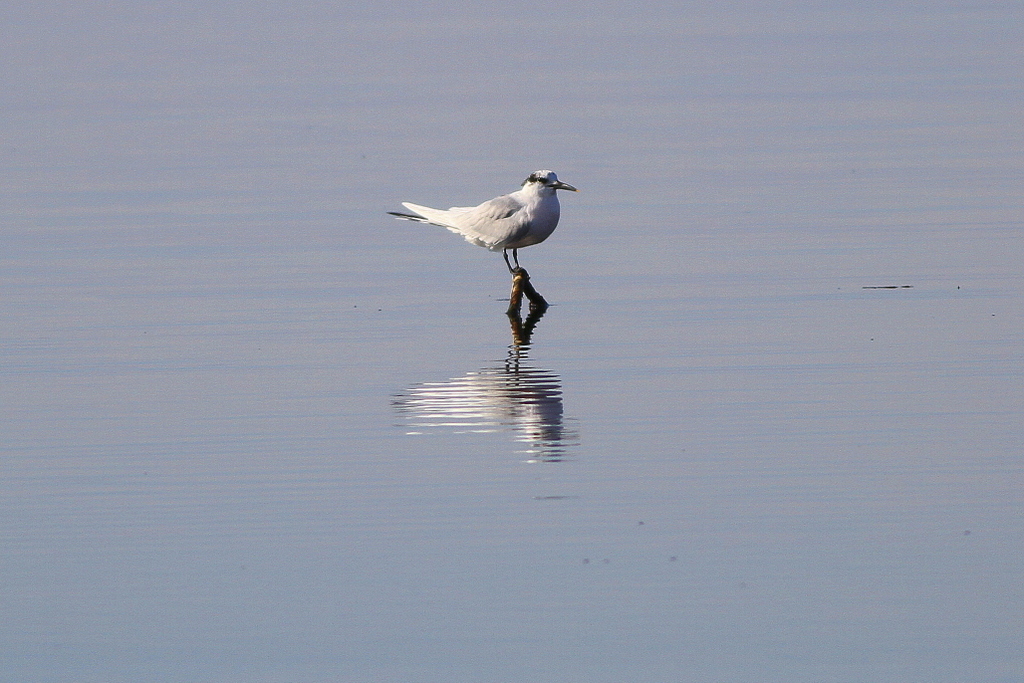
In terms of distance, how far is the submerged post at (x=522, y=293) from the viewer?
1170 centimetres

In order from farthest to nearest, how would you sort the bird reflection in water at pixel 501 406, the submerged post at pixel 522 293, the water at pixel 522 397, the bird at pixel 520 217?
the bird at pixel 520 217 → the submerged post at pixel 522 293 → the bird reflection in water at pixel 501 406 → the water at pixel 522 397

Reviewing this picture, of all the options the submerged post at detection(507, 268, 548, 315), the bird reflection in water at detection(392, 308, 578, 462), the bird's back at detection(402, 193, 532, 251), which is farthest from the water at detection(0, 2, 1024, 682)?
the bird's back at detection(402, 193, 532, 251)

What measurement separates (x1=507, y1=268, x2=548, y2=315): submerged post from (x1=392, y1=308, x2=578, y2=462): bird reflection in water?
1708mm

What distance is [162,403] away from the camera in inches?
357

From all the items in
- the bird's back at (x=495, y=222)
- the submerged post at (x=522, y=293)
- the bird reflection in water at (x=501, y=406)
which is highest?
the bird's back at (x=495, y=222)

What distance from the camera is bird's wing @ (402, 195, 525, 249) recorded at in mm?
12516

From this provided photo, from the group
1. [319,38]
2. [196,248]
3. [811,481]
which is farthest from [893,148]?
[319,38]

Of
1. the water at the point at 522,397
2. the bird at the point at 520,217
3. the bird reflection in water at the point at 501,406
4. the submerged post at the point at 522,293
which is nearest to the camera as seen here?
the water at the point at 522,397

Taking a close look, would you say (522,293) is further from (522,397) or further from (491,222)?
(522,397)

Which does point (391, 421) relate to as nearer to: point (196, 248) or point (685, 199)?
point (196, 248)

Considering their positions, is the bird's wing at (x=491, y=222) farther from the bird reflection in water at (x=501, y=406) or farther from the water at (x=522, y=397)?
the bird reflection in water at (x=501, y=406)

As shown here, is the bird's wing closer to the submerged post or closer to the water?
the water

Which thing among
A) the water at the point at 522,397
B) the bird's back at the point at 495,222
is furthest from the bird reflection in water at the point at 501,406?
the bird's back at the point at 495,222

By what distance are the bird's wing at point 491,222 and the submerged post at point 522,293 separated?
742 millimetres
